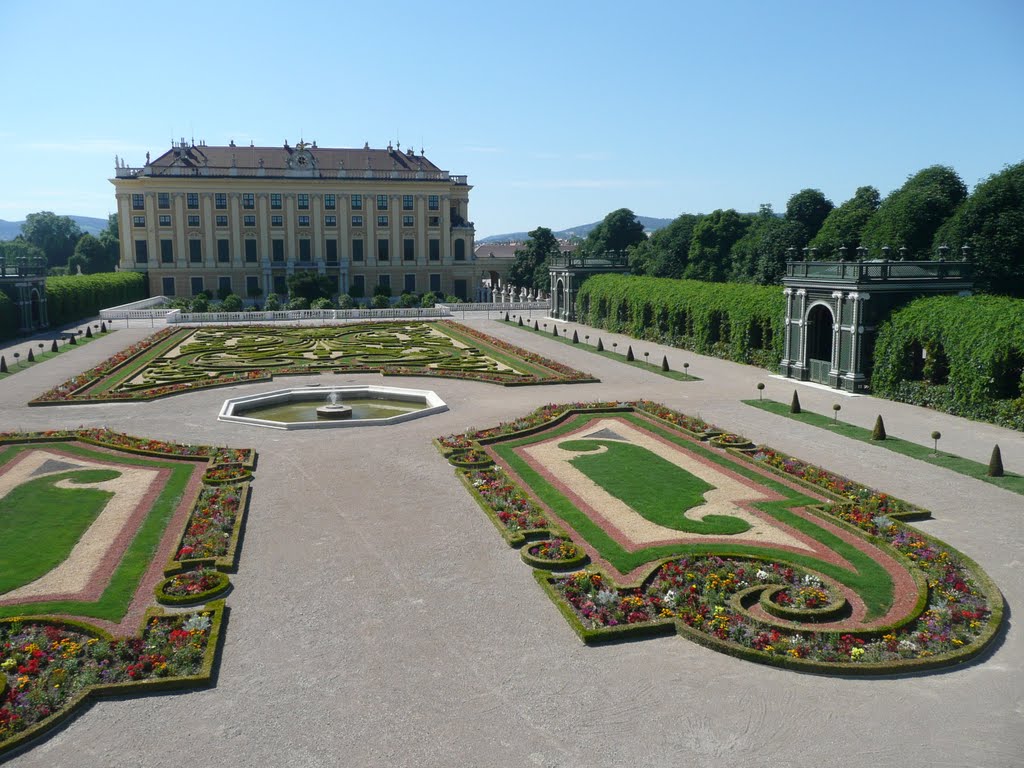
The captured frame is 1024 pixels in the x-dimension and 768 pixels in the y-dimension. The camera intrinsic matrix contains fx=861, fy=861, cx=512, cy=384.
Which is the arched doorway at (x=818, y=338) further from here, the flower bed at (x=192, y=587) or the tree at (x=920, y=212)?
the flower bed at (x=192, y=587)

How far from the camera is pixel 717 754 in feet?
36.5

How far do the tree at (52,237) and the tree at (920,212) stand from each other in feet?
451

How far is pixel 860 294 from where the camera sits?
36.6 metres

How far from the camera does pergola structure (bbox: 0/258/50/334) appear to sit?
57688 millimetres

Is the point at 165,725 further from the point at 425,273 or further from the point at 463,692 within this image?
the point at 425,273

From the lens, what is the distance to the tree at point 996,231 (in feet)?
162

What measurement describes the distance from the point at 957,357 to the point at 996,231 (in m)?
22.2

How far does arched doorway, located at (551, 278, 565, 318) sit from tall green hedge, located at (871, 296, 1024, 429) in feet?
130

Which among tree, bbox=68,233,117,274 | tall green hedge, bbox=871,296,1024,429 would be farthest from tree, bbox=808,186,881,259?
tree, bbox=68,233,117,274

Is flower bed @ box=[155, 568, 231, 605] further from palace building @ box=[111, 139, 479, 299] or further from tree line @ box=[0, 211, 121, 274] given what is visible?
tree line @ box=[0, 211, 121, 274]

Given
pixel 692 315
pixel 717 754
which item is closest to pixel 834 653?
pixel 717 754

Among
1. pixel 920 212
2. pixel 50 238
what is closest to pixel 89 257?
pixel 50 238

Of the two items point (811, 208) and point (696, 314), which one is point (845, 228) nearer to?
point (811, 208)

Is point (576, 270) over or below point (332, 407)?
over
